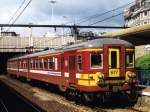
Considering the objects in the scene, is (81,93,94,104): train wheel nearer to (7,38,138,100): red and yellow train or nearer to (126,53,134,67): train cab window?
(7,38,138,100): red and yellow train

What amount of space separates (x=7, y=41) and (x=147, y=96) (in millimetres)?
51772

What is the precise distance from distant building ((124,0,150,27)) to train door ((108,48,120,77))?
78.5 meters

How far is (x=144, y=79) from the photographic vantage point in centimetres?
2567

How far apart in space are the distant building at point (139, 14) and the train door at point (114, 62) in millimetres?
78498

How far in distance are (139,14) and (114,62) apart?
8506 cm

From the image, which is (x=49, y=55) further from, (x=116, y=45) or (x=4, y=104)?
(x=116, y=45)

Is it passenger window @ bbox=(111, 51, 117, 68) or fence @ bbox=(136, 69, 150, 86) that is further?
→ fence @ bbox=(136, 69, 150, 86)

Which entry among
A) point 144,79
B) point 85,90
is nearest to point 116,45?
point 85,90

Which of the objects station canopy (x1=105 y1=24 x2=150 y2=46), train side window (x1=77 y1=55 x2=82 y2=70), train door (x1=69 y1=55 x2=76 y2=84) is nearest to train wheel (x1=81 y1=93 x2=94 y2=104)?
train side window (x1=77 y1=55 x2=82 y2=70)

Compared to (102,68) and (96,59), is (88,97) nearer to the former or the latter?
(102,68)

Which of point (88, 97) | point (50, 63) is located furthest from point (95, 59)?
point (50, 63)

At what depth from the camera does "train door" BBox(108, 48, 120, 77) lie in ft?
63.4

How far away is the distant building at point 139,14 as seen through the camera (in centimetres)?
9956

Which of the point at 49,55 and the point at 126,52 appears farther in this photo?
the point at 49,55
